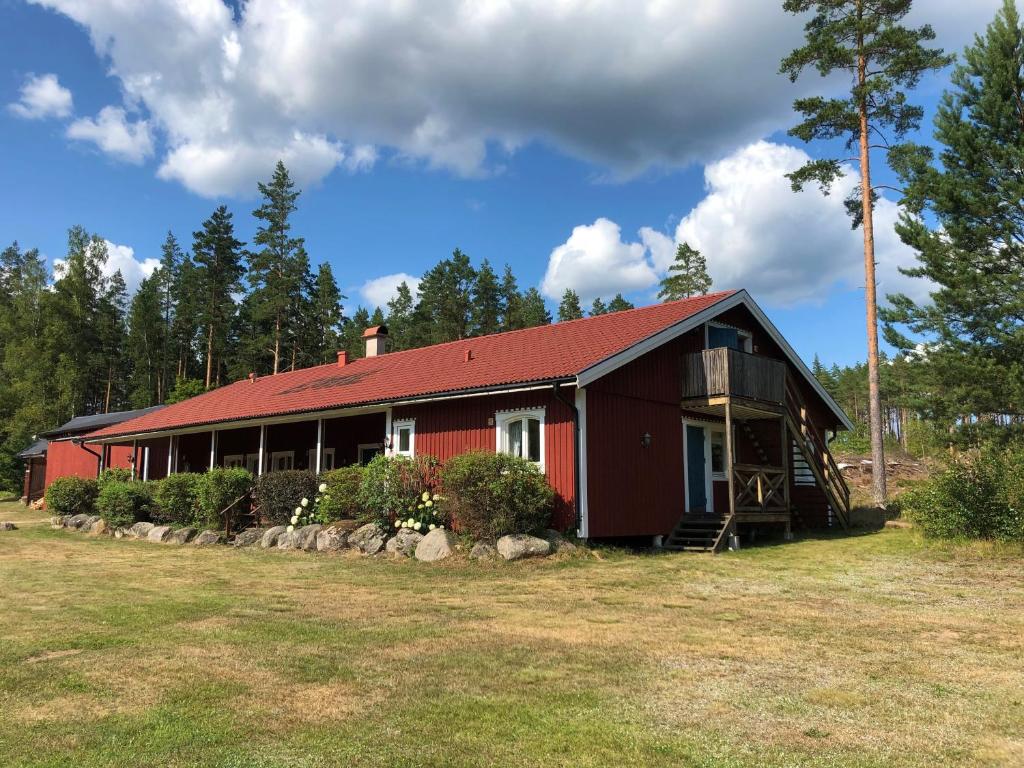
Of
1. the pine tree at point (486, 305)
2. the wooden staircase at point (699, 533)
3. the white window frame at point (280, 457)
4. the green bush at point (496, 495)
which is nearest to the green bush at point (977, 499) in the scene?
the wooden staircase at point (699, 533)

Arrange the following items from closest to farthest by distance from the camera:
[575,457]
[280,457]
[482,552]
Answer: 1. [482,552]
2. [575,457]
3. [280,457]

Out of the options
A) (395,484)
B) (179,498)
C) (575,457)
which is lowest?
(179,498)

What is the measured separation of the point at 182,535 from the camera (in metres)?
18.0

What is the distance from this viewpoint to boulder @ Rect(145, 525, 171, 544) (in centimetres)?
1836

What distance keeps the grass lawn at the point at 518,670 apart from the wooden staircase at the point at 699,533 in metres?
3.53

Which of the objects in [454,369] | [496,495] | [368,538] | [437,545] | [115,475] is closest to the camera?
[496,495]

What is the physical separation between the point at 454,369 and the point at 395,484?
3959 millimetres

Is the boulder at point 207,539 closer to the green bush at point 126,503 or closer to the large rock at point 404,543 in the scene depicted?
the green bush at point 126,503

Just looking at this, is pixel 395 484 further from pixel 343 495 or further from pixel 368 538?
pixel 343 495

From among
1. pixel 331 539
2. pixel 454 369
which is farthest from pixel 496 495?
pixel 454 369

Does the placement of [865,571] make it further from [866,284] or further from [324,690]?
[866,284]

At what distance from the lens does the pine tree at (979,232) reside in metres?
19.4

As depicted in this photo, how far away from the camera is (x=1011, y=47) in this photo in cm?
1970

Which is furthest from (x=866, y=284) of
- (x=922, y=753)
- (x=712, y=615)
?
(x=922, y=753)
